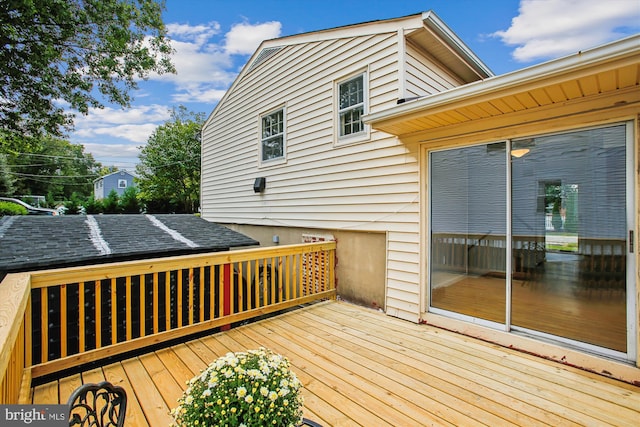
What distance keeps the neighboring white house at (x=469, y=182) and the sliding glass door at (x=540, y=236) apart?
0.01m

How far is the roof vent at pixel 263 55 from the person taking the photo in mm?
6400

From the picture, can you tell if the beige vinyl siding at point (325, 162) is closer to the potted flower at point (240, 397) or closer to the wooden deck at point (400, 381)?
the wooden deck at point (400, 381)

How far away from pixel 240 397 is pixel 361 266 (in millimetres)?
3491

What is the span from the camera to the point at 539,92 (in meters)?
2.52

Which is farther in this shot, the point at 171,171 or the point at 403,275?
the point at 171,171

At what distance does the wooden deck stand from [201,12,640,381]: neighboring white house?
0.40 metres

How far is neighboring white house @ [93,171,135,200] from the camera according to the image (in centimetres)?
3612

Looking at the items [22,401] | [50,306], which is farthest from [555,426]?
[50,306]

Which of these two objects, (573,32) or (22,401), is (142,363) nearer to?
(22,401)

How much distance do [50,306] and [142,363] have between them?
3.85 feet

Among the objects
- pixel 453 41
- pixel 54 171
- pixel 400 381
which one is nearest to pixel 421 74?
pixel 453 41

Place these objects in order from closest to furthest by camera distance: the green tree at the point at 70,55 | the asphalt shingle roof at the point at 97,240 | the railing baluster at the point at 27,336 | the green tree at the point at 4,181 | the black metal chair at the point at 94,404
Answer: the black metal chair at the point at 94,404 < the railing baluster at the point at 27,336 < the asphalt shingle roof at the point at 97,240 < the green tree at the point at 70,55 < the green tree at the point at 4,181

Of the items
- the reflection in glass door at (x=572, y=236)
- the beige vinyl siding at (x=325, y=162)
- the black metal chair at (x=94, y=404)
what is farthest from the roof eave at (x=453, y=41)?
the black metal chair at (x=94, y=404)

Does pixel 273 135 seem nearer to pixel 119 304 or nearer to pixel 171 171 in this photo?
pixel 119 304
